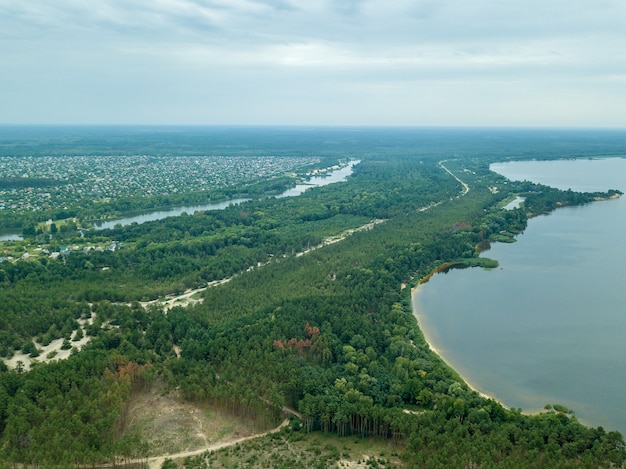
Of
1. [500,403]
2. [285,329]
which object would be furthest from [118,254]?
[500,403]

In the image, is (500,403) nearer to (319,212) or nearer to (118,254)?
(118,254)

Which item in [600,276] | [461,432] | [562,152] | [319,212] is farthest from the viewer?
[562,152]

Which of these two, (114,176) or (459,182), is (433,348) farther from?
(114,176)

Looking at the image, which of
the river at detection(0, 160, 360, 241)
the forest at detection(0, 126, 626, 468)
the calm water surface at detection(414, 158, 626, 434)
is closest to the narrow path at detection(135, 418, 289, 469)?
the forest at detection(0, 126, 626, 468)

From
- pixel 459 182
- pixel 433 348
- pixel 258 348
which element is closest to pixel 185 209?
pixel 459 182

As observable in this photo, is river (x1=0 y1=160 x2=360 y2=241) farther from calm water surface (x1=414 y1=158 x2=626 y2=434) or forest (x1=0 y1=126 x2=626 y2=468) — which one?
calm water surface (x1=414 y1=158 x2=626 y2=434)
